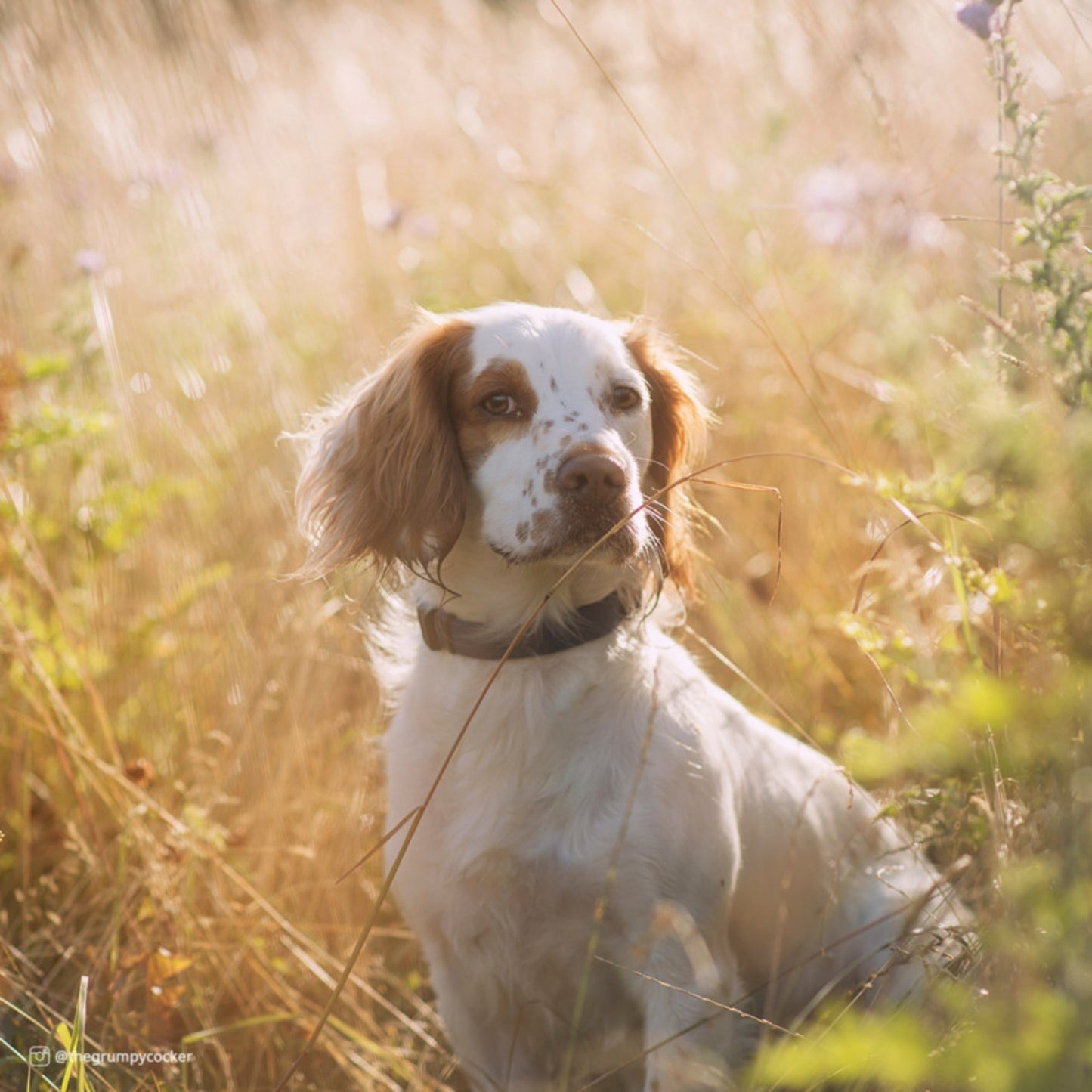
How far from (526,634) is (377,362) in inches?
70.0

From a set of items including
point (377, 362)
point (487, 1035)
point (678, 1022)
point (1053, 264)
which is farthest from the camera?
point (377, 362)

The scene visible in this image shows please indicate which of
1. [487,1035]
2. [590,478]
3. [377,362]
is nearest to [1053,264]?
[590,478]

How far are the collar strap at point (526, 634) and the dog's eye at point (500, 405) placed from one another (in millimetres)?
370

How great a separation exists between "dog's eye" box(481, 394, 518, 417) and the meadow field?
1.32 ft


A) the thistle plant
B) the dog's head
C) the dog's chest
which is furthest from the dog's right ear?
the thistle plant

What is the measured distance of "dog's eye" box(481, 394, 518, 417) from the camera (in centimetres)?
193

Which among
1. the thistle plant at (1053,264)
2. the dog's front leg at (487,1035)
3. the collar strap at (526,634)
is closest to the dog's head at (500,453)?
the collar strap at (526,634)

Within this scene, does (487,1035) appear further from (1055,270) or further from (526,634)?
(1055,270)

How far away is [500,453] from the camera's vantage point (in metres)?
1.91

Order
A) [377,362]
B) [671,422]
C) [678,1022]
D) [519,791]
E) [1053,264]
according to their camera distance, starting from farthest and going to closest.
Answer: [377,362], [671,422], [519,791], [678,1022], [1053,264]

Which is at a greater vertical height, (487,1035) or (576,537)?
(576,537)

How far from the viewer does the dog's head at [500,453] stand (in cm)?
178

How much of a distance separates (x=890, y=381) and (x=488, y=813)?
3.98 ft

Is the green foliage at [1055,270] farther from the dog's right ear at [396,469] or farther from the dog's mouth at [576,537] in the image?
the dog's right ear at [396,469]
